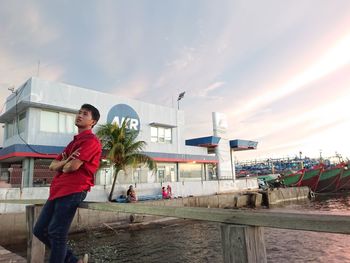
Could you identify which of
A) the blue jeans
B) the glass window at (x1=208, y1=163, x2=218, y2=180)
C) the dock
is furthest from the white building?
the blue jeans

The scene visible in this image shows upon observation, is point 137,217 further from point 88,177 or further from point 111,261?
point 88,177

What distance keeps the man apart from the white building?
1374 cm

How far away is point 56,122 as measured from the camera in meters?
19.3

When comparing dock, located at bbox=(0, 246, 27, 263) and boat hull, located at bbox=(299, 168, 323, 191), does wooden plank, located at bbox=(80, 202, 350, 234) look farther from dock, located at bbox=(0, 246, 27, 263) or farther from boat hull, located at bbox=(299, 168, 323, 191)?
boat hull, located at bbox=(299, 168, 323, 191)

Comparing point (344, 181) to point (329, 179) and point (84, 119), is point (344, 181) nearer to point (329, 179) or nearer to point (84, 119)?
point (329, 179)

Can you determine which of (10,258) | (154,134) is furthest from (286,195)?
(10,258)

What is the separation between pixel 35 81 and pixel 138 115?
8.66 m

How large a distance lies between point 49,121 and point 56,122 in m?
0.46

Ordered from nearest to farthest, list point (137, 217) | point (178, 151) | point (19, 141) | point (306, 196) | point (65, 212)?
point (65, 212), point (137, 217), point (19, 141), point (178, 151), point (306, 196)

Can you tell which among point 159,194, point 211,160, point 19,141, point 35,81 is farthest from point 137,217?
point 211,160

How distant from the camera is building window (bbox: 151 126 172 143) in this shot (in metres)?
25.6

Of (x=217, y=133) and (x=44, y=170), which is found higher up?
(x=217, y=133)

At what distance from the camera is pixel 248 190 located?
3050 centimetres

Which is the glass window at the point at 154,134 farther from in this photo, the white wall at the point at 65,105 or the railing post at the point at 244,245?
the railing post at the point at 244,245
